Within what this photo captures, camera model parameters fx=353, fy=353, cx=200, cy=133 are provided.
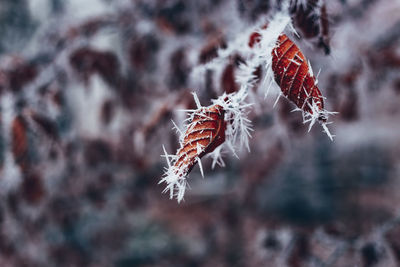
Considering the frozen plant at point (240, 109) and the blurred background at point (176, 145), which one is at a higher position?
the blurred background at point (176, 145)

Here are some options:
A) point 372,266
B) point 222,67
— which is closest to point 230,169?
point 372,266

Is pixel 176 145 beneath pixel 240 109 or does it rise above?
above

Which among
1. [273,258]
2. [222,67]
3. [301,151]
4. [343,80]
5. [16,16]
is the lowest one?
[273,258]

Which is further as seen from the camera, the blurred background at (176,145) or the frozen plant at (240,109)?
the blurred background at (176,145)

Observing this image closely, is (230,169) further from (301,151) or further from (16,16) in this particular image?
(16,16)

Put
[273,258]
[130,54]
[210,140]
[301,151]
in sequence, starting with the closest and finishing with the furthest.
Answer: [210,140] → [273,258] → [130,54] → [301,151]

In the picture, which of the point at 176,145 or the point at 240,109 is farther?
the point at 176,145

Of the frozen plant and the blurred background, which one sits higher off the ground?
the blurred background

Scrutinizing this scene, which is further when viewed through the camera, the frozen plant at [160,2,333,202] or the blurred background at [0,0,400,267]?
the blurred background at [0,0,400,267]
